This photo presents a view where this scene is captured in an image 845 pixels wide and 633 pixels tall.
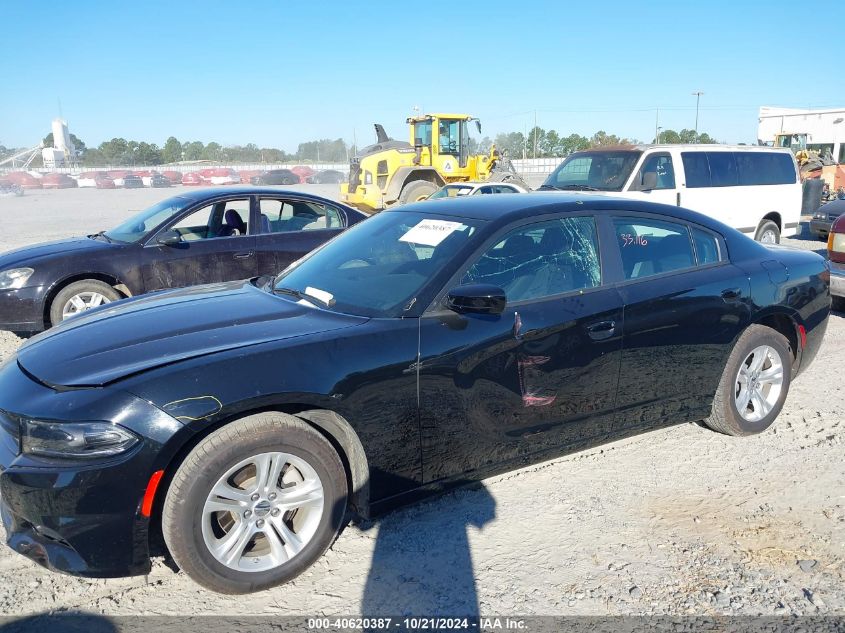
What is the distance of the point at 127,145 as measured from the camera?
83.2 meters

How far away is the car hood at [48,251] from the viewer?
6.50 meters

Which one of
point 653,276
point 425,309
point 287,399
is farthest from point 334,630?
point 653,276

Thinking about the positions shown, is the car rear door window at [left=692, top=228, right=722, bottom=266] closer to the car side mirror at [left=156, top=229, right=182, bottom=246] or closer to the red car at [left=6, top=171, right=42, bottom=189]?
the car side mirror at [left=156, top=229, right=182, bottom=246]

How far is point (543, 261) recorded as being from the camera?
3.58m

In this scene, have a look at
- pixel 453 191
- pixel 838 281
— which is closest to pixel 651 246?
pixel 838 281

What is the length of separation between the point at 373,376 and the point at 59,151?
259ft

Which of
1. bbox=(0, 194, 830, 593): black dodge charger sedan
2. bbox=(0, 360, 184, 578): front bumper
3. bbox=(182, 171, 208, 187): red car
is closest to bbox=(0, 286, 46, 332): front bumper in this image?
bbox=(0, 194, 830, 593): black dodge charger sedan

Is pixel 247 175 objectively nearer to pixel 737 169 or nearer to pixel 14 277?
pixel 737 169

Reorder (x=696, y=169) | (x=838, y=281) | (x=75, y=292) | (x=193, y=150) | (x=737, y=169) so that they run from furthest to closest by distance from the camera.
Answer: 1. (x=193, y=150)
2. (x=737, y=169)
3. (x=696, y=169)
4. (x=838, y=281)
5. (x=75, y=292)

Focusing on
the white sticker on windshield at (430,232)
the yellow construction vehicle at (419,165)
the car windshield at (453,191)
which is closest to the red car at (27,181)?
the yellow construction vehicle at (419,165)

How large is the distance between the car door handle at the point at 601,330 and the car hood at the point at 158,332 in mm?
1229

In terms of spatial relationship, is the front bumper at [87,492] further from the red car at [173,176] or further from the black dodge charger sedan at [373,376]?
the red car at [173,176]

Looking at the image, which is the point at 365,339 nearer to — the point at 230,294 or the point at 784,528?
the point at 230,294

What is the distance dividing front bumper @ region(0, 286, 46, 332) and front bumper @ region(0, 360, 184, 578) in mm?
4337
